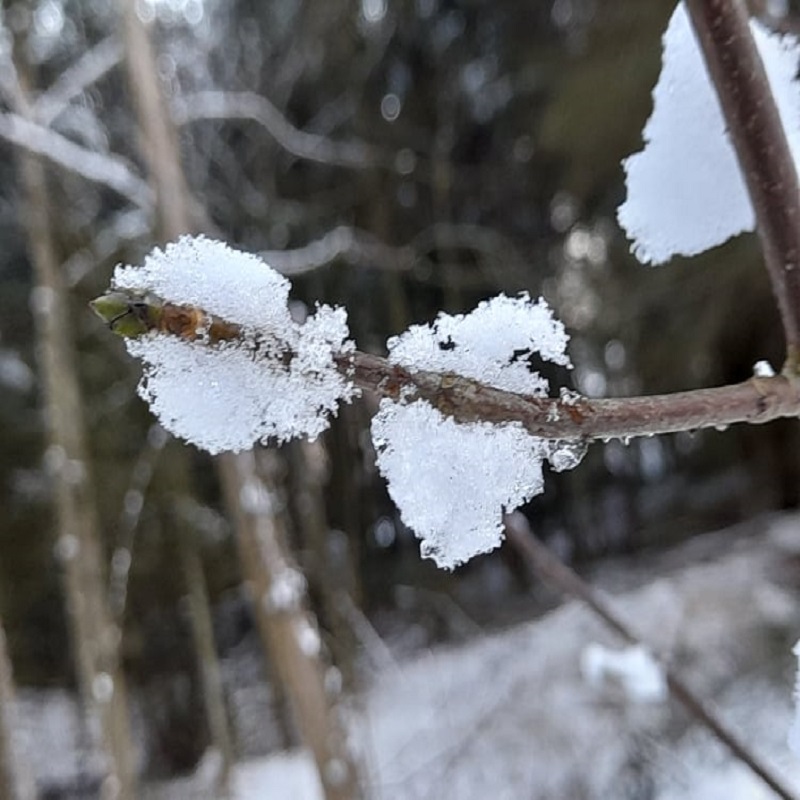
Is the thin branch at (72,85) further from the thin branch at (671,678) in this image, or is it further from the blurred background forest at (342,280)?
the thin branch at (671,678)

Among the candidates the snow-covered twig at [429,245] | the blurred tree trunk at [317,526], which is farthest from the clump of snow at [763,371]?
the snow-covered twig at [429,245]

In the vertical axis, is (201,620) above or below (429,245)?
below

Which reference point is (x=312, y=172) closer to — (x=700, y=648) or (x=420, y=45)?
(x=420, y=45)

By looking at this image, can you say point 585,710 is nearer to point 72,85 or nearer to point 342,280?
point 342,280

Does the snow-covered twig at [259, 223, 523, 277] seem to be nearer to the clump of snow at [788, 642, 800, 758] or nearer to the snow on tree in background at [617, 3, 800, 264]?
the snow on tree in background at [617, 3, 800, 264]

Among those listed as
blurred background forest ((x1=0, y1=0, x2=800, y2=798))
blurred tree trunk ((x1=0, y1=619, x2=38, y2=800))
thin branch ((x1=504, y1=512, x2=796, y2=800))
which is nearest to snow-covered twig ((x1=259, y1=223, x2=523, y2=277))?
blurred background forest ((x1=0, y1=0, x2=800, y2=798))

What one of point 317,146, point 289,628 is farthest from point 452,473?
point 317,146

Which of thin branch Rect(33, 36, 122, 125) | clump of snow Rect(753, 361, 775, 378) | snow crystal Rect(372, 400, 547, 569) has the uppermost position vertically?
thin branch Rect(33, 36, 122, 125)

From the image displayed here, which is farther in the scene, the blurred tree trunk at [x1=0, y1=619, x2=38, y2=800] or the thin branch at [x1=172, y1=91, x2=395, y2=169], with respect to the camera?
the thin branch at [x1=172, y1=91, x2=395, y2=169]

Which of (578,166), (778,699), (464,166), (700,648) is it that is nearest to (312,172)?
(464,166)
